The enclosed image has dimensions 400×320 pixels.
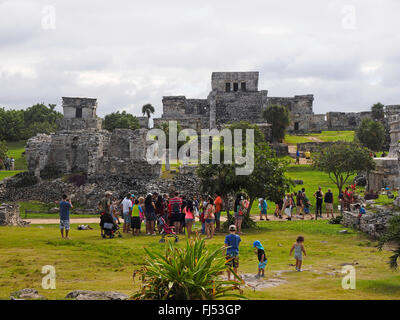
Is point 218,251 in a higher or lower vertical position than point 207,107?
lower

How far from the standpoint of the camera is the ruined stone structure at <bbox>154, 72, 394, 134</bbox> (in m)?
58.4

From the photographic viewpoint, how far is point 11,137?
57.2m

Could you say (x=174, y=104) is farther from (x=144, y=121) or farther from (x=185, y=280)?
(x=185, y=280)

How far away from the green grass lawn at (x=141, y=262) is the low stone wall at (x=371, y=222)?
0.38 metres

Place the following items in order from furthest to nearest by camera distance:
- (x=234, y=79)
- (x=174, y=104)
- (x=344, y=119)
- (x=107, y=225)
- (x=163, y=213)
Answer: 1. (x=344, y=119)
2. (x=174, y=104)
3. (x=234, y=79)
4. (x=163, y=213)
5. (x=107, y=225)

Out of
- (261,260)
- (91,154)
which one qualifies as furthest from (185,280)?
(91,154)

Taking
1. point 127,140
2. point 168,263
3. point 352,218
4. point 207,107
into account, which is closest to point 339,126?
point 207,107

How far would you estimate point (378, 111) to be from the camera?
198 ft

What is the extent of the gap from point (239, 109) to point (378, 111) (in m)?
16.5

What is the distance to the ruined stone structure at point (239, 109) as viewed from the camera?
5841 centimetres

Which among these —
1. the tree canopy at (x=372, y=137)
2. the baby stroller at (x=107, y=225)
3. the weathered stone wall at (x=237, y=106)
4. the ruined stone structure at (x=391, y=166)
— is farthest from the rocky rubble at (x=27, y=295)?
the weathered stone wall at (x=237, y=106)

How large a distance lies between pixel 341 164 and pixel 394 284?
15924mm

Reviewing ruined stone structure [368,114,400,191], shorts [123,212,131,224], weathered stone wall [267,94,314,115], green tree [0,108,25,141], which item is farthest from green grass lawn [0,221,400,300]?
weathered stone wall [267,94,314,115]
